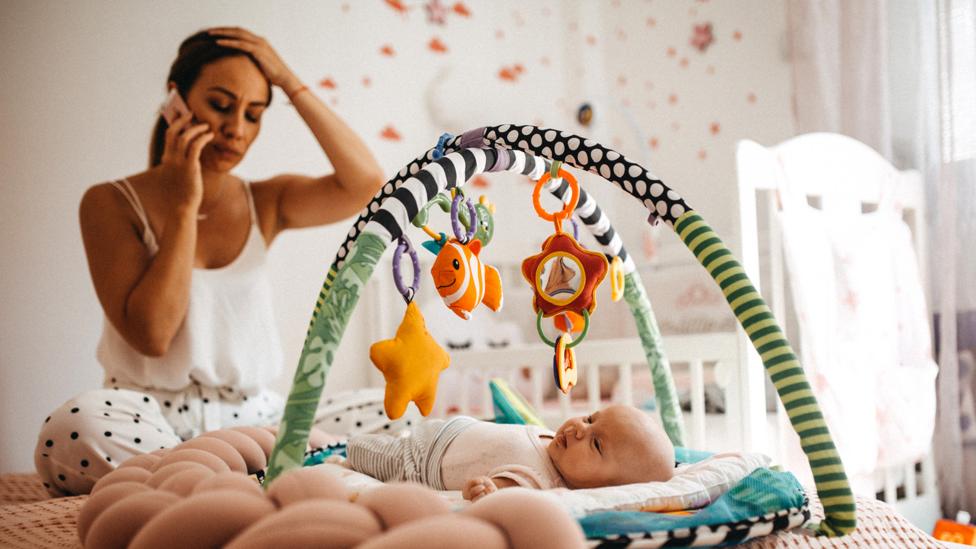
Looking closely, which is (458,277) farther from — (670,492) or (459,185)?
(670,492)

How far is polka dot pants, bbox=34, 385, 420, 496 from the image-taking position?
4.42 ft

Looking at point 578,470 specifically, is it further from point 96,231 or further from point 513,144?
point 96,231

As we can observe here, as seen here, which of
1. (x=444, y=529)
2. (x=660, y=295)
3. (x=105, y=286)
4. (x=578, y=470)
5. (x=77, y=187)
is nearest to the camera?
(x=444, y=529)

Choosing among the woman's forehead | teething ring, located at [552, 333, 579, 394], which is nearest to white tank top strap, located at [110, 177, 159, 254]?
the woman's forehead

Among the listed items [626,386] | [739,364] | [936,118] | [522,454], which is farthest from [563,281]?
[936,118]

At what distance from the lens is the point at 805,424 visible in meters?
0.77

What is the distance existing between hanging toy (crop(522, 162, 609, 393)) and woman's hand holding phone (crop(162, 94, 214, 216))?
1.05m

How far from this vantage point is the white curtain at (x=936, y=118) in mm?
1739

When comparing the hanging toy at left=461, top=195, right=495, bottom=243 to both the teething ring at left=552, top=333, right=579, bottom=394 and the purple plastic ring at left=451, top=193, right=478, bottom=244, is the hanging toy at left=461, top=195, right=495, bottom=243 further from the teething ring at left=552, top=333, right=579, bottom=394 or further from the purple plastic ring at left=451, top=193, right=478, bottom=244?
the teething ring at left=552, top=333, right=579, bottom=394

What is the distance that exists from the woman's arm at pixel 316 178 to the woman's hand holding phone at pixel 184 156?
0.23 m

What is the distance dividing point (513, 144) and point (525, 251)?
147 cm

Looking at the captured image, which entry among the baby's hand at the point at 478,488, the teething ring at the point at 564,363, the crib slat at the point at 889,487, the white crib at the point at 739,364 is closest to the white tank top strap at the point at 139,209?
the white crib at the point at 739,364

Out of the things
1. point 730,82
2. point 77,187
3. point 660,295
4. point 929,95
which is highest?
point 730,82

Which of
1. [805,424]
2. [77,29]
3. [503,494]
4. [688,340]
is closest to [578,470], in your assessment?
[805,424]
